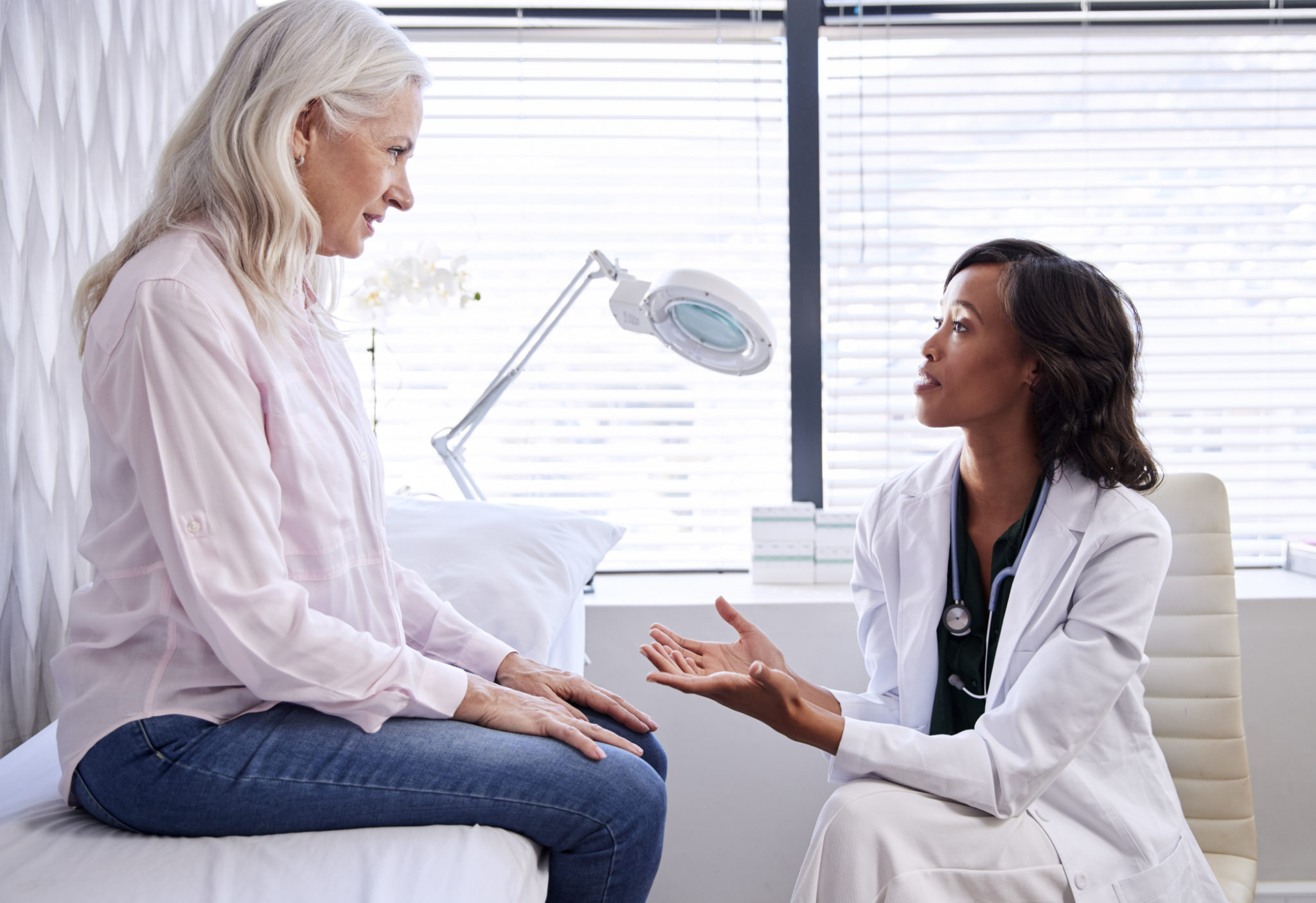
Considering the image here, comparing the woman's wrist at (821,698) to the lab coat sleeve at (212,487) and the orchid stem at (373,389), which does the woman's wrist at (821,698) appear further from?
the orchid stem at (373,389)

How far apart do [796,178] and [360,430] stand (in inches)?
56.9

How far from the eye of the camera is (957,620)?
128 cm

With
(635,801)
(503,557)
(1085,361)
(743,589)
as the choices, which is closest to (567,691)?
(635,801)

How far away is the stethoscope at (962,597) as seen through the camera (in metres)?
1.25

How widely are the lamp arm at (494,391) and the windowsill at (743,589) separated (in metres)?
0.40

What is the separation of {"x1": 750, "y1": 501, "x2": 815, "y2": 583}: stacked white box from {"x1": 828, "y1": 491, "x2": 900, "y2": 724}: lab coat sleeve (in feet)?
2.08

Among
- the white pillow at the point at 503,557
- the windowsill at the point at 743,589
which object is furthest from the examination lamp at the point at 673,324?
the windowsill at the point at 743,589

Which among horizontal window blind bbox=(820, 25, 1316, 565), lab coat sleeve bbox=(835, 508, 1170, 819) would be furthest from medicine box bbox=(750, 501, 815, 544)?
lab coat sleeve bbox=(835, 508, 1170, 819)

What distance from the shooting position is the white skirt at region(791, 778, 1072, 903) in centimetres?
103

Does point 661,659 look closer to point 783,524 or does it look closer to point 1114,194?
point 783,524

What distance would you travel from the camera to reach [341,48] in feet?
3.43

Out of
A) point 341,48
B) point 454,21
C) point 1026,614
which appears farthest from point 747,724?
point 454,21

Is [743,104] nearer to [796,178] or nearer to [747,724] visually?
[796,178]

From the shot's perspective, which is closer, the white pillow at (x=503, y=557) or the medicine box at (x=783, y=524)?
the white pillow at (x=503, y=557)
